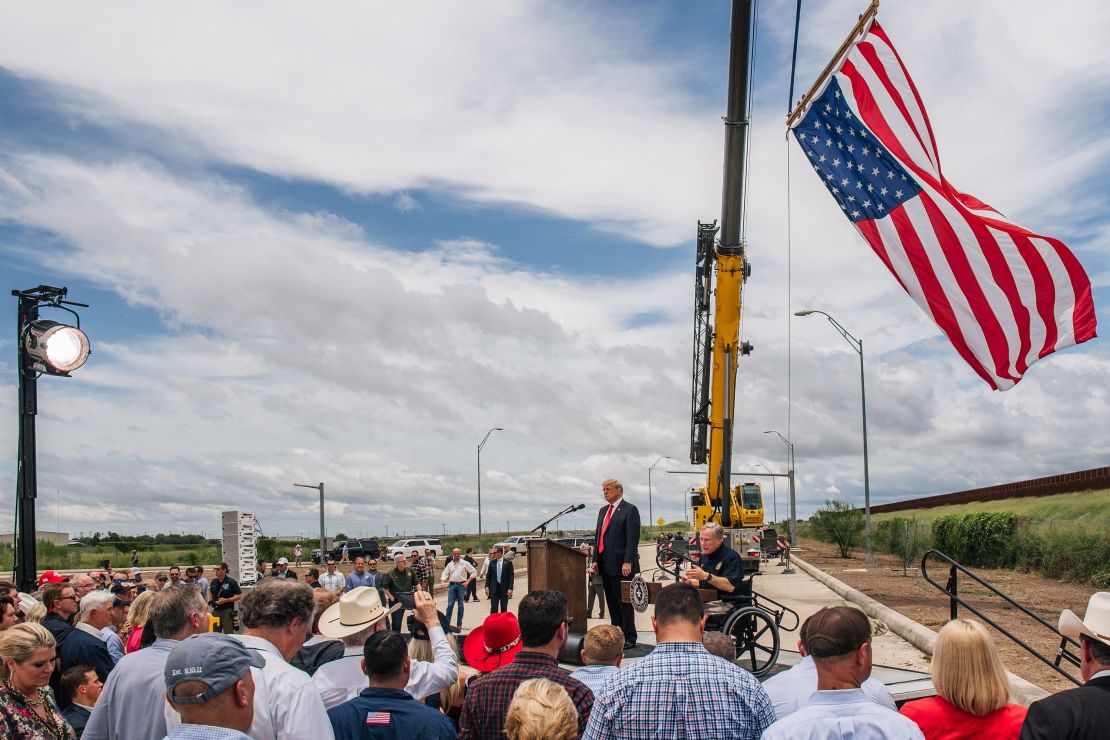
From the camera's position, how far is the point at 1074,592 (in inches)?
926

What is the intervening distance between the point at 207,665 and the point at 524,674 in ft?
5.30

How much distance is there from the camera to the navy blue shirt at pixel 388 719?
3922mm

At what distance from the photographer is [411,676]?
468 cm

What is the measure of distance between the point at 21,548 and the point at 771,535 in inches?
1440

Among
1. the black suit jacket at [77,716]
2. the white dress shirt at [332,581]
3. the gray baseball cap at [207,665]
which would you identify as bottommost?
the white dress shirt at [332,581]

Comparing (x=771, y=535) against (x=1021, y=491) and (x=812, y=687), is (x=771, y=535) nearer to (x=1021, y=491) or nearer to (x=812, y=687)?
(x=1021, y=491)

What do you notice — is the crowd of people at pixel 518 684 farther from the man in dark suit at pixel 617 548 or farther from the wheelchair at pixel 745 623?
the man in dark suit at pixel 617 548

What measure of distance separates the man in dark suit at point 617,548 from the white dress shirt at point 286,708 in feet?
21.3

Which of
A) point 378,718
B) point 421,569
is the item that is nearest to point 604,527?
point 378,718

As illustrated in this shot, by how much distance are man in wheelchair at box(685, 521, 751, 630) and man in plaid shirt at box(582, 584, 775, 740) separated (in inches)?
213

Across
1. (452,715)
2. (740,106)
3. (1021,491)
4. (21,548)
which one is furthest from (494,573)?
(1021,491)

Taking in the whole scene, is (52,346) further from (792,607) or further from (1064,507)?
(1064,507)

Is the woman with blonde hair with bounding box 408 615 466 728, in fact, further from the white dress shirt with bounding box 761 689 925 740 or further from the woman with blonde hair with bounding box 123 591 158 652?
the woman with blonde hair with bounding box 123 591 158 652

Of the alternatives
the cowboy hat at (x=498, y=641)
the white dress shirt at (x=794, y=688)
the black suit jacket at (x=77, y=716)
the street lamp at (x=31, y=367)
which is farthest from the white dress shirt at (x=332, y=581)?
the white dress shirt at (x=794, y=688)
